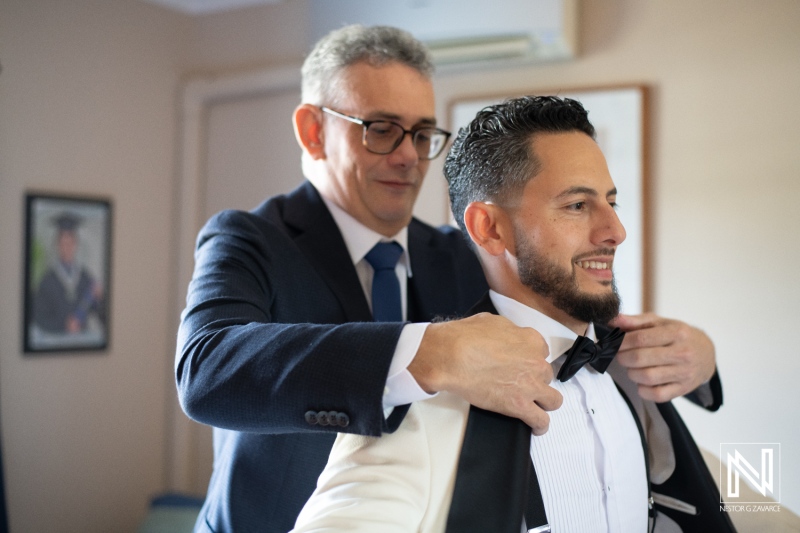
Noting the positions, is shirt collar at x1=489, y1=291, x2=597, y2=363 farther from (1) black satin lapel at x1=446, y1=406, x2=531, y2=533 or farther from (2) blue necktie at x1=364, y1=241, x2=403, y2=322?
(2) blue necktie at x1=364, y1=241, x2=403, y2=322

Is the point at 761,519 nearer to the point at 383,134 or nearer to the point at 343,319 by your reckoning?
the point at 343,319

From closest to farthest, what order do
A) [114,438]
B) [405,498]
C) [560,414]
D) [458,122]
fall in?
[405,498] < [560,414] < [458,122] < [114,438]

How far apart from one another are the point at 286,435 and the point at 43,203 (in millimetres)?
2361

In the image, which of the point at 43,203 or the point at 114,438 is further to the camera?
the point at 114,438

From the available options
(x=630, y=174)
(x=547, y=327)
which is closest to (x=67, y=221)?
(x=630, y=174)

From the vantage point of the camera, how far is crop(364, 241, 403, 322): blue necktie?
1.69 meters

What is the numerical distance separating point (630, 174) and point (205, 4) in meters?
2.32

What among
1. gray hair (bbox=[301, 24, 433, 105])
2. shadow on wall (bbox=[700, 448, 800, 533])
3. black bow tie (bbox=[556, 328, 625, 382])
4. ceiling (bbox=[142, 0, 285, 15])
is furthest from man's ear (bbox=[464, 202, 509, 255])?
ceiling (bbox=[142, 0, 285, 15])

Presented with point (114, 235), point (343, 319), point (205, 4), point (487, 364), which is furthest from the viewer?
point (205, 4)

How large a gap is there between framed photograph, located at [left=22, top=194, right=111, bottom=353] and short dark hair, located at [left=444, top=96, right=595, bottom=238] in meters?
2.53

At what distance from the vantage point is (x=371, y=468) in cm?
111

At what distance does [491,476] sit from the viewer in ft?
3.68

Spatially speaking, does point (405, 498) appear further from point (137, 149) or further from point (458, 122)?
point (137, 149)

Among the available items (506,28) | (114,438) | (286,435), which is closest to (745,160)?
(506,28)
